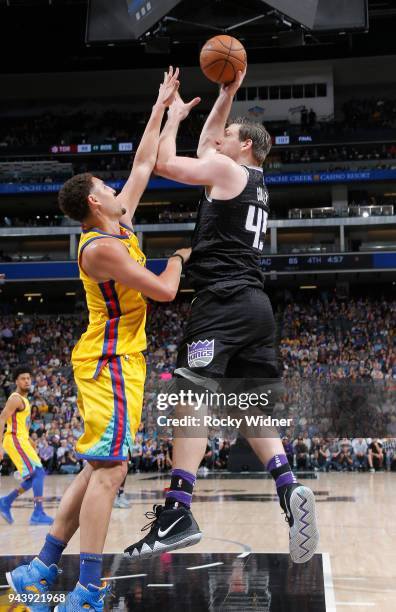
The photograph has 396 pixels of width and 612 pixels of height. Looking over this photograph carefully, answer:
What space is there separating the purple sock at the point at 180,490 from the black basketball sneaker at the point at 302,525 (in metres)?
0.57

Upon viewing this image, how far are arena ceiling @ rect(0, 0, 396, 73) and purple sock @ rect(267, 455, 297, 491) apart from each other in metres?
11.6

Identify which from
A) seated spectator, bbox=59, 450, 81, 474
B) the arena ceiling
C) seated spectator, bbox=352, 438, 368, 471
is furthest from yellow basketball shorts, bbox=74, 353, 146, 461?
seated spectator, bbox=59, 450, 81, 474

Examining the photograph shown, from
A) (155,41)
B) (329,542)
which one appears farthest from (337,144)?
(329,542)

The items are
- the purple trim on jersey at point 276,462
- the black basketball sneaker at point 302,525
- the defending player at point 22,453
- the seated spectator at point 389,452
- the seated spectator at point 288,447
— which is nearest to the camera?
the black basketball sneaker at point 302,525

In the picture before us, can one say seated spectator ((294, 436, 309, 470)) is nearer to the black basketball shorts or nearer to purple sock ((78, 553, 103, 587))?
the black basketball shorts

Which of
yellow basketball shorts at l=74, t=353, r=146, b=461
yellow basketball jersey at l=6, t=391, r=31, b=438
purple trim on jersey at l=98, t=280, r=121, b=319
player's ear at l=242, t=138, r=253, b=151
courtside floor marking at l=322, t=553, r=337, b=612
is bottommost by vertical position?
courtside floor marking at l=322, t=553, r=337, b=612

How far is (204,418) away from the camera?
173 inches

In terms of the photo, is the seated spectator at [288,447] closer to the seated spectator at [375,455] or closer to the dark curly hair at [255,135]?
the seated spectator at [375,455]

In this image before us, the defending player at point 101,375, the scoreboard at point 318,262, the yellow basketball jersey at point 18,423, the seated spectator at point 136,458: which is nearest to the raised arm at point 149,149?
the defending player at point 101,375

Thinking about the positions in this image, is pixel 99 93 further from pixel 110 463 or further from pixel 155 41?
pixel 110 463

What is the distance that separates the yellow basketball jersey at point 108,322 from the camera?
4.25 meters

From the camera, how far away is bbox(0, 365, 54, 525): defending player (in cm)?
1044

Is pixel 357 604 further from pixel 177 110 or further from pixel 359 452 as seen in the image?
pixel 359 452

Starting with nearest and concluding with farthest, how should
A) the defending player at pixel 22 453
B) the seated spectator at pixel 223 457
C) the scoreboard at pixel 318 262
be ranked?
the defending player at pixel 22 453 → the seated spectator at pixel 223 457 → the scoreboard at pixel 318 262
